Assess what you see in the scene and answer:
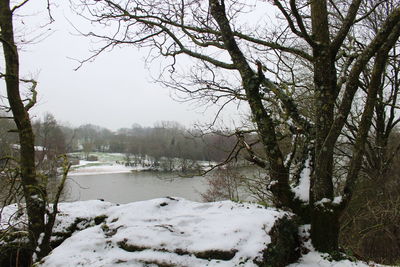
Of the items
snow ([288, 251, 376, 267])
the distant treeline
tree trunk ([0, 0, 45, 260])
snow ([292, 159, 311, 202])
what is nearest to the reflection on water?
the distant treeline

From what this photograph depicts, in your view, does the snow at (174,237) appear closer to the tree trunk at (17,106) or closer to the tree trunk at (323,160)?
the tree trunk at (323,160)

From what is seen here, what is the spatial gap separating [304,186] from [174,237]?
1.69 m

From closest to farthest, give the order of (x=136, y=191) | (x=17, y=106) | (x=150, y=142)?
(x=17, y=106) → (x=136, y=191) → (x=150, y=142)

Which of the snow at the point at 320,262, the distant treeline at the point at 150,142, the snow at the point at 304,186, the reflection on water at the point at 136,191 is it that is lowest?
the reflection on water at the point at 136,191

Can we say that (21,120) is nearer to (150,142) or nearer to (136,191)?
(136,191)

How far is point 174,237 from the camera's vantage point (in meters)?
2.69

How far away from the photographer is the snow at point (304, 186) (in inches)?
128

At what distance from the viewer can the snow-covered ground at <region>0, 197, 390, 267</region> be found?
2457mm

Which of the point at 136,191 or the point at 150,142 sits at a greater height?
the point at 150,142

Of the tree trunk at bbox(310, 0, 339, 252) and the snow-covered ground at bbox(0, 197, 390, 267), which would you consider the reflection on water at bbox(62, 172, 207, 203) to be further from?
the tree trunk at bbox(310, 0, 339, 252)

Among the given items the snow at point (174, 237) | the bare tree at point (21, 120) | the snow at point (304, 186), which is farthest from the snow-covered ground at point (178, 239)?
the bare tree at point (21, 120)

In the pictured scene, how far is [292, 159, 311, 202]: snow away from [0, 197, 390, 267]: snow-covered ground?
319mm

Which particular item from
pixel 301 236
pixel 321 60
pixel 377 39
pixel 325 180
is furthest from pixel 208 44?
pixel 301 236

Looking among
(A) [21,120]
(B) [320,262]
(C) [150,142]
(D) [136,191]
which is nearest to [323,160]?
(B) [320,262]
